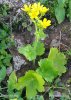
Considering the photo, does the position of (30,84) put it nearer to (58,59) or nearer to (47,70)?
(47,70)

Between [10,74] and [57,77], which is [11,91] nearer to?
[10,74]

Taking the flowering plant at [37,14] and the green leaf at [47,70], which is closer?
the flowering plant at [37,14]

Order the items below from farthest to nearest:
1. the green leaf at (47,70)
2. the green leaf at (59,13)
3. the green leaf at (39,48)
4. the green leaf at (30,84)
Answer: the green leaf at (59,13)
the green leaf at (39,48)
the green leaf at (47,70)
the green leaf at (30,84)

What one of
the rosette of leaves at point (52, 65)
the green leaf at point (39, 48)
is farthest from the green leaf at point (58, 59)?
the green leaf at point (39, 48)

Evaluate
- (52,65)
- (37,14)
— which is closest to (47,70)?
(52,65)

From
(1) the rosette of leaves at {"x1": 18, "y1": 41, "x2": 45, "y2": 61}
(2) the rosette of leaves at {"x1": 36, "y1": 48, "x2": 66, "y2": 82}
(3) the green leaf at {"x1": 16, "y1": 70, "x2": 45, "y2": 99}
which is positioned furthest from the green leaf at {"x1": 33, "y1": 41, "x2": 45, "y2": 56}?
(3) the green leaf at {"x1": 16, "y1": 70, "x2": 45, "y2": 99}

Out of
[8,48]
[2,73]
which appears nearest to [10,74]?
[2,73]

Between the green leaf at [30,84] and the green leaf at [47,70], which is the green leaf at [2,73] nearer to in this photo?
the green leaf at [30,84]

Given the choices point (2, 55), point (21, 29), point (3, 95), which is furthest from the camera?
point (21, 29)

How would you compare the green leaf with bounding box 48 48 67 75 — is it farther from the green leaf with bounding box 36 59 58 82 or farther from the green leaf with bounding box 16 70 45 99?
the green leaf with bounding box 16 70 45 99
